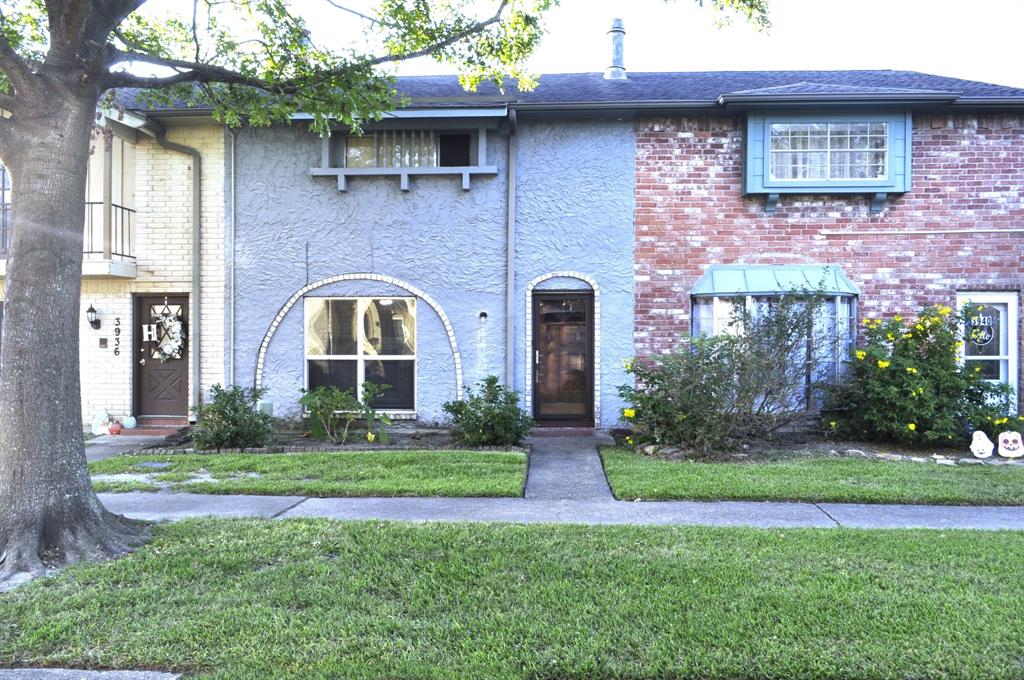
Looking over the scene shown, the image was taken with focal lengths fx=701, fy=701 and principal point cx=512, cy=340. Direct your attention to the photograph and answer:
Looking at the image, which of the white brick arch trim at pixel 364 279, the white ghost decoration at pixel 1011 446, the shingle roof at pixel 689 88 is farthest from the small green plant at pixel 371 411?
the white ghost decoration at pixel 1011 446

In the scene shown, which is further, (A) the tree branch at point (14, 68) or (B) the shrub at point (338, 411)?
(B) the shrub at point (338, 411)

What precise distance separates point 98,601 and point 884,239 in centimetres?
1059

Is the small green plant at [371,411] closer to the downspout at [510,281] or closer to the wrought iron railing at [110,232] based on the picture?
the downspout at [510,281]

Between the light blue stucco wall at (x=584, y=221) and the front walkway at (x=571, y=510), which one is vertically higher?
the light blue stucco wall at (x=584, y=221)

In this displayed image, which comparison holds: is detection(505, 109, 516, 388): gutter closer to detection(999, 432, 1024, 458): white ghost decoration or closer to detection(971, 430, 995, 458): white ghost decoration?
detection(971, 430, 995, 458): white ghost decoration

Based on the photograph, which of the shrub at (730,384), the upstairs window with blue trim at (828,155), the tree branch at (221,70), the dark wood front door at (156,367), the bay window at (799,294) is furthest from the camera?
the dark wood front door at (156,367)

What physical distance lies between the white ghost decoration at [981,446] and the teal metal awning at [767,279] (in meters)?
2.55

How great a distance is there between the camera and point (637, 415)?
8969mm

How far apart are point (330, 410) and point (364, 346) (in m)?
1.54

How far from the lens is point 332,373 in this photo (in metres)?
10.8

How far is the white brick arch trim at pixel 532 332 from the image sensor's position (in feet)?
34.7

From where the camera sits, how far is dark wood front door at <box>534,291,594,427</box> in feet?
35.2

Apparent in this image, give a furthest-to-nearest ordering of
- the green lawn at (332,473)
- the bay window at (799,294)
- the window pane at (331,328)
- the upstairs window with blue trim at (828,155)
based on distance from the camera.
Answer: the window pane at (331,328) → the upstairs window with blue trim at (828,155) → the bay window at (799,294) → the green lawn at (332,473)

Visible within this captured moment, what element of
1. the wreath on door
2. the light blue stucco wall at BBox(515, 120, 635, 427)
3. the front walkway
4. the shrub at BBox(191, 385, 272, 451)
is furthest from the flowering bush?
the wreath on door
